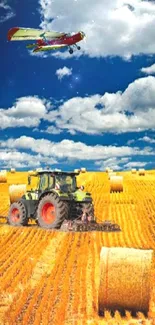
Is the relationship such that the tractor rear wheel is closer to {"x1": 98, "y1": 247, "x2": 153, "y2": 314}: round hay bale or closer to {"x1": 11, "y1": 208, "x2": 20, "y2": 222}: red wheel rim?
{"x1": 11, "y1": 208, "x2": 20, "y2": 222}: red wheel rim

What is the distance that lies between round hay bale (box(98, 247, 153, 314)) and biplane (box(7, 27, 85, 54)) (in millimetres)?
18194

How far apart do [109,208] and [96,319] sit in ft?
51.1

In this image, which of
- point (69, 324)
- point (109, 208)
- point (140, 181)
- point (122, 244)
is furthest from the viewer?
point (140, 181)

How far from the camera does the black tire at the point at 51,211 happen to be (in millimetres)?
15023

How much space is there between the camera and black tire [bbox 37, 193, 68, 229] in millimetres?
15023

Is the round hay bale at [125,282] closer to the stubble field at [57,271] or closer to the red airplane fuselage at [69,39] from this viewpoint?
the stubble field at [57,271]

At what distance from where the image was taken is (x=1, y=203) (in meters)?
26.2

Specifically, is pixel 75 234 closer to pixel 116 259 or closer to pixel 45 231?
pixel 45 231

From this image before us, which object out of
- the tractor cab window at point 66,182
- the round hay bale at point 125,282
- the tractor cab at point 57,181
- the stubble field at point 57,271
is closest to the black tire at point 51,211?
the stubble field at point 57,271

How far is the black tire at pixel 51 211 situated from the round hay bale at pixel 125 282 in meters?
7.44

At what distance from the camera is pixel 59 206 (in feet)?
49.2

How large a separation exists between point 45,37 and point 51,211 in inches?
564

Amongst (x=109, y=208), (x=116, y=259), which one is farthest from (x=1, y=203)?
(x=116, y=259)

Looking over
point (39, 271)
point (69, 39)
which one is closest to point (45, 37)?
point (69, 39)
